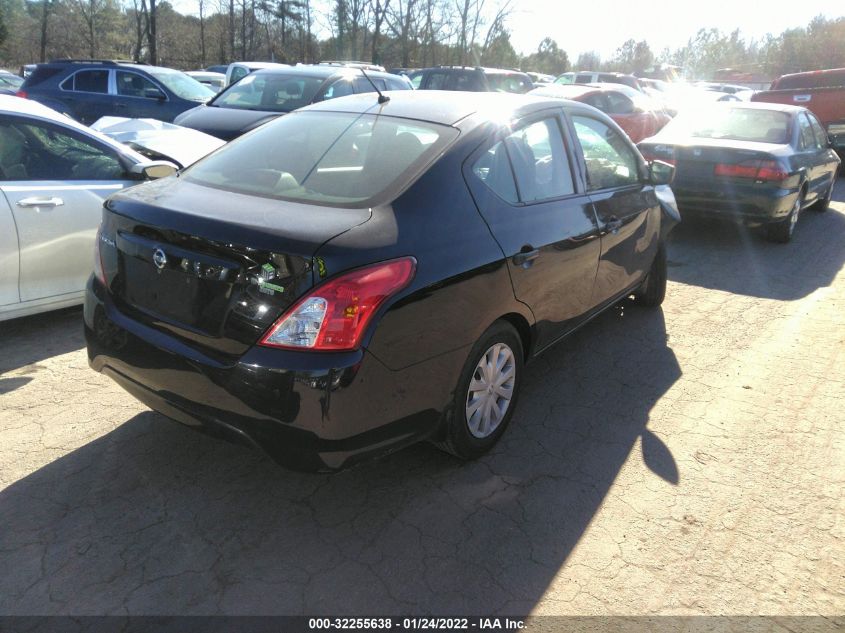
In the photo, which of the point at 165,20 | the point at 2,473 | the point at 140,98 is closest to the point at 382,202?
the point at 2,473

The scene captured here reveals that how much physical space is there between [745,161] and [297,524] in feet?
21.8

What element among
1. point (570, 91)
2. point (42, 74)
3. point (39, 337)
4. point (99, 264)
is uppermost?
point (570, 91)

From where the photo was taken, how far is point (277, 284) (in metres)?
2.52

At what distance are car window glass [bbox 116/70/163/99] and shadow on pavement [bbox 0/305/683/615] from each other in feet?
30.2

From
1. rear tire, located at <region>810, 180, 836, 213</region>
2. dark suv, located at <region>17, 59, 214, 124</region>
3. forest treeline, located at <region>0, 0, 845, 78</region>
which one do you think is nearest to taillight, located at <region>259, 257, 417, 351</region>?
rear tire, located at <region>810, 180, 836, 213</region>

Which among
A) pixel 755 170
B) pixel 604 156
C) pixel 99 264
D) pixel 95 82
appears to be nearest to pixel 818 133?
pixel 755 170

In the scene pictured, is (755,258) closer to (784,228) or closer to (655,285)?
(784,228)

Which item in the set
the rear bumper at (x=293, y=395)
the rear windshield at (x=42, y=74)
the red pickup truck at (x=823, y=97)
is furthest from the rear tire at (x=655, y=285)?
the rear windshield at (x=42, y=74)

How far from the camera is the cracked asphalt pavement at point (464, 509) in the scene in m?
2.57

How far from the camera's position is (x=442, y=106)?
358 centimetres

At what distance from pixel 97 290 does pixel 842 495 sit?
3572mm

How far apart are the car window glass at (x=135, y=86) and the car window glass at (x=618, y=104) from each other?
27.0 ft

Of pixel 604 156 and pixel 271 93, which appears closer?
pixel 604 156

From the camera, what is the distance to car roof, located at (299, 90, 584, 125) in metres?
3.47
